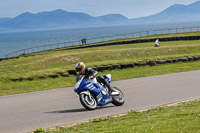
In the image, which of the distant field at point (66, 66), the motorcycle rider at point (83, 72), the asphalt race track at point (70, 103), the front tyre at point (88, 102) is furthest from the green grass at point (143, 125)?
the distant field at point (66, 66)

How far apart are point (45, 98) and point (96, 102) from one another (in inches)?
128

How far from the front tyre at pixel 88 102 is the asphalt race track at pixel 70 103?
18 centimetres

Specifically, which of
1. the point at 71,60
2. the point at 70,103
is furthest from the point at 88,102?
the point at 71,60

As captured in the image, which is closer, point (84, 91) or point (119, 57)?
point (84, 91)

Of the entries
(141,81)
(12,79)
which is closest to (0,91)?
(12,79)

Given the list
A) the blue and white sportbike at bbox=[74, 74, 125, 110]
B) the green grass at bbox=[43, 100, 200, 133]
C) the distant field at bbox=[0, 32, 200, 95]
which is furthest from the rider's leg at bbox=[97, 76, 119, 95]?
the distant field at bbox=[0, 32, 200, 95]

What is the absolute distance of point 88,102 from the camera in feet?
32.5

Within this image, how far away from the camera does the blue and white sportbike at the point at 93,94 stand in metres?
9.70

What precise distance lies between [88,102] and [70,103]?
1.65 metres

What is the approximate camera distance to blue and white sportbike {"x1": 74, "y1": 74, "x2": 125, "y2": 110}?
9.70 m

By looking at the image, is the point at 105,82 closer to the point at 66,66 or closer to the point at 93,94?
the point at 93,94

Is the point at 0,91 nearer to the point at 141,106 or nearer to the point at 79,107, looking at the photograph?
the point at 79,107

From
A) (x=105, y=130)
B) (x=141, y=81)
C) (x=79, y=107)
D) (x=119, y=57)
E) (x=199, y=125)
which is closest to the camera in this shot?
(x=199, y=125)

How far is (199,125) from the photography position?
6.21m
